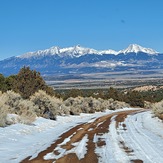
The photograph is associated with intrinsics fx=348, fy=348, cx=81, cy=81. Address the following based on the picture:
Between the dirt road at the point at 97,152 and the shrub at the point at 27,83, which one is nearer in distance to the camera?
the dirt road at the point at 97,152

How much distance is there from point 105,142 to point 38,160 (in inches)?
172

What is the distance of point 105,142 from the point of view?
14.2 meters

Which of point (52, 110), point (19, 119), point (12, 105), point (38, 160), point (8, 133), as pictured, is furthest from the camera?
point (52, 110)

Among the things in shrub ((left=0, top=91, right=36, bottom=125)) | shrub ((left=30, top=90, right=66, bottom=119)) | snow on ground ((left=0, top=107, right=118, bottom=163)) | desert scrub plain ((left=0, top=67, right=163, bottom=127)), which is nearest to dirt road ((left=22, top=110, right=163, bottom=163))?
snow on ground ((left=0, top=107, right=118, bottom=163))

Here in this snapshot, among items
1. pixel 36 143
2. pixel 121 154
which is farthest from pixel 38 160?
pixel 36 143

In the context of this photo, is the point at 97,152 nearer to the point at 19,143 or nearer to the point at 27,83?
the point at 19,143

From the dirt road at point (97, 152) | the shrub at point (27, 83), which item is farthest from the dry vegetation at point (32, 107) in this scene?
the dirt road at point (97, 152)

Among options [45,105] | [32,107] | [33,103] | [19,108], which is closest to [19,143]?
[19,108]

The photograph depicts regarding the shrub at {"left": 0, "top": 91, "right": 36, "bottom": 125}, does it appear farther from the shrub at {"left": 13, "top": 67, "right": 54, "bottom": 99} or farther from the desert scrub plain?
the shrub at {"left": 13, "top": 67, "right": 54, "bottom": 99}

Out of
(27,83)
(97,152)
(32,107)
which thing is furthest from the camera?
(27,83)

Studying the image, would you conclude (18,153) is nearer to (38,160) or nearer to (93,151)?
(38,160)

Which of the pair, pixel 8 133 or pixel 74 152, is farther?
pixel 8 133

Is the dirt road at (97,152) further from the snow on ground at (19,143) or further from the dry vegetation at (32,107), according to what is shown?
the dry vegetation at (32,107)

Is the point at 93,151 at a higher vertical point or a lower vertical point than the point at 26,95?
lower
